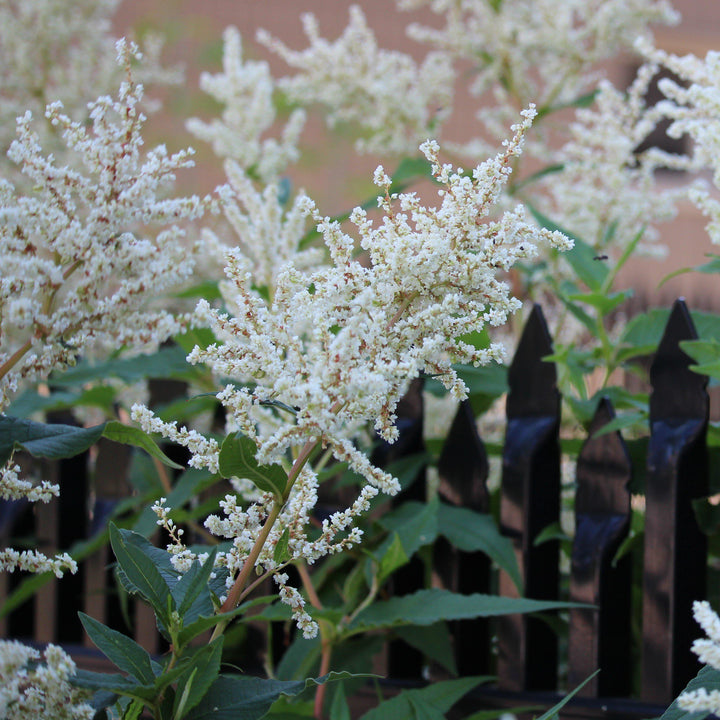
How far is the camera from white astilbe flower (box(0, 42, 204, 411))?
0.97 meters

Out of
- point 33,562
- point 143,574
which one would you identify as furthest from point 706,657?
point 33,562

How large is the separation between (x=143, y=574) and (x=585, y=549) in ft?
3.46

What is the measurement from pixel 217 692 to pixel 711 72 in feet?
4.11

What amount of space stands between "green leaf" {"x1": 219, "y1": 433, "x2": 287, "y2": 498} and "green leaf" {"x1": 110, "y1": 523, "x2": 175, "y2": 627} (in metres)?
0.12

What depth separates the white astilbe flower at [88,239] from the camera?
0.97m

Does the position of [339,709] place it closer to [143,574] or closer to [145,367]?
[143,574]

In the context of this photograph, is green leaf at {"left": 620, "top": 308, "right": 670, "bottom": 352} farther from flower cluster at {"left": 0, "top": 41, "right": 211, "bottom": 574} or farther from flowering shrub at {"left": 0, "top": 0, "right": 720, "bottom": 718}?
flower cluster at {"left": 0, "top": 41, "right": 211, "bottom": 574}

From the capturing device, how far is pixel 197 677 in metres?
0.89

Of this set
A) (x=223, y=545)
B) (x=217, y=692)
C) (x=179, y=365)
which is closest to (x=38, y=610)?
(x=179, y=365)

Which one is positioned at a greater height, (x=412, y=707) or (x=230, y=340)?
(x=230, y=340)

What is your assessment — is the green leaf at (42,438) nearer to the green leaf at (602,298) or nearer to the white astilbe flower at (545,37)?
the green leaf at (602,298)

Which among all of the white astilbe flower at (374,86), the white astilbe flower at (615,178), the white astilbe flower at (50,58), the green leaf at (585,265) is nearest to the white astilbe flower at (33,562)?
the green leaf at (585,265)

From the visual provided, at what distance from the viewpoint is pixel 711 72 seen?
1.51 meters

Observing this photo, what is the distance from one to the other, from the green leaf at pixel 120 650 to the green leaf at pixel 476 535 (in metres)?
0.88
